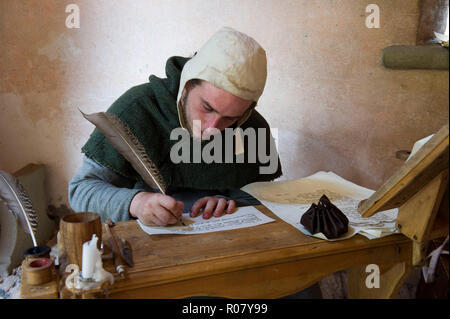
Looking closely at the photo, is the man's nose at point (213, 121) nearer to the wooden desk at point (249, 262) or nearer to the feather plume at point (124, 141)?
the feather plume at point (124, 141)

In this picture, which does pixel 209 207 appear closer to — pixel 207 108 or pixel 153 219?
pixel 153 219

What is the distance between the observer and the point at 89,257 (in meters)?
0.76

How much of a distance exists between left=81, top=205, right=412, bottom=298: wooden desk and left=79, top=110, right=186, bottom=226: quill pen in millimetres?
161

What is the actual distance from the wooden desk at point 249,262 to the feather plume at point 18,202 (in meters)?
0.23

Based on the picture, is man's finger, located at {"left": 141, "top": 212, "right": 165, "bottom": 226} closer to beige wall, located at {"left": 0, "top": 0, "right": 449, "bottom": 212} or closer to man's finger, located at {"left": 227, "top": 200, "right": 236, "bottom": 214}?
man's finger, located at {"left": 227, "top": 200, "right": 236, "bottom": 214}

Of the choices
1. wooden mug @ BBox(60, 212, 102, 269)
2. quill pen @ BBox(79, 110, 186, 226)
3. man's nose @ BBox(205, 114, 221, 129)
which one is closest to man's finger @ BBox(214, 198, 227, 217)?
quill pen @ BBox(79, 110, 186, 226)

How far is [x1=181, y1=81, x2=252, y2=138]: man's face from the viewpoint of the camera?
4.31 ft

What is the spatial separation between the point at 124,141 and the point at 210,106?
34 cm

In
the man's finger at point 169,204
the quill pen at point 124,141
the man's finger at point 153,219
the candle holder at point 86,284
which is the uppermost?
the quill pen at point 124,141

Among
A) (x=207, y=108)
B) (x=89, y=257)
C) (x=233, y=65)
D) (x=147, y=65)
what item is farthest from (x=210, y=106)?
(x=147, y=65)

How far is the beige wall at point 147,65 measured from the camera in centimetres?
220

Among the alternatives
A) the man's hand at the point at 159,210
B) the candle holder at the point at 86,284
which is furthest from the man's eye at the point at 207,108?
the candle holder at the point at 86,284

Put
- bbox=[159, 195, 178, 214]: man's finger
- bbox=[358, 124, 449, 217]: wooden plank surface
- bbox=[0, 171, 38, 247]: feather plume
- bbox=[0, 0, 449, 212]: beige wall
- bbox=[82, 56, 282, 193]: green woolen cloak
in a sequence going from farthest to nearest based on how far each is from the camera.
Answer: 1. bbox=[0, 0, 449, 212]: beige wall
2. bbox=[82, 56, 282, 193]: green woolen cloak
3. bbox=[159, 195, 178, 214]: man's finger
4. bbox=[0, 171, 38, 247]: feather plume
5. bbox=[358, 124, 449, 217]: wooden plank surface
